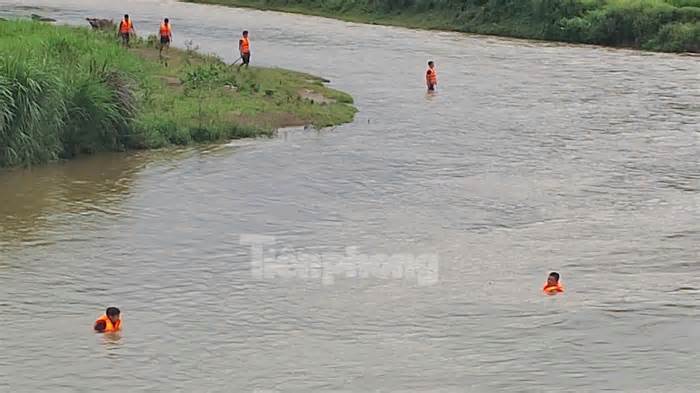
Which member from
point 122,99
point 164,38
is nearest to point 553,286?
point 122,99

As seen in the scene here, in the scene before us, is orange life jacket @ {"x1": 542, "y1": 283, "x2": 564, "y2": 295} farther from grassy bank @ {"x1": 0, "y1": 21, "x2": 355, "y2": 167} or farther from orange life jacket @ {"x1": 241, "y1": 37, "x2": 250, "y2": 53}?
orange life jacket @ {"x1": 241, "y1": 37, "x2": 250, "y2": 53}

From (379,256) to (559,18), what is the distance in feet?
114

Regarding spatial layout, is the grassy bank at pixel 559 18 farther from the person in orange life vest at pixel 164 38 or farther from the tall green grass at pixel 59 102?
the tall green grass at pixel 59 102

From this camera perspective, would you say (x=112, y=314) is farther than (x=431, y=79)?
No

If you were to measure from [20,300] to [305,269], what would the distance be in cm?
395

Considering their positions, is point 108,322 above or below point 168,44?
below

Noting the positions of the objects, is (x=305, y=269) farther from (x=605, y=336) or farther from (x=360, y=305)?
(x=605, y=336)

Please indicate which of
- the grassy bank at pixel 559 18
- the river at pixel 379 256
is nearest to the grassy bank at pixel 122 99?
the river at pixel 379 256

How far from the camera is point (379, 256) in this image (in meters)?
18.7

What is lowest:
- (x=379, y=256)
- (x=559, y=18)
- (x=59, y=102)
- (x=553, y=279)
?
(x=379, y=256)

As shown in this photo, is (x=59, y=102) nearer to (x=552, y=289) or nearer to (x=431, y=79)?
(x=552, y=289)

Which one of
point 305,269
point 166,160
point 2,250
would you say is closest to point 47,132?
point 166,160

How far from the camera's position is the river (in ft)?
46.2

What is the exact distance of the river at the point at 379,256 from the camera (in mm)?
14078
